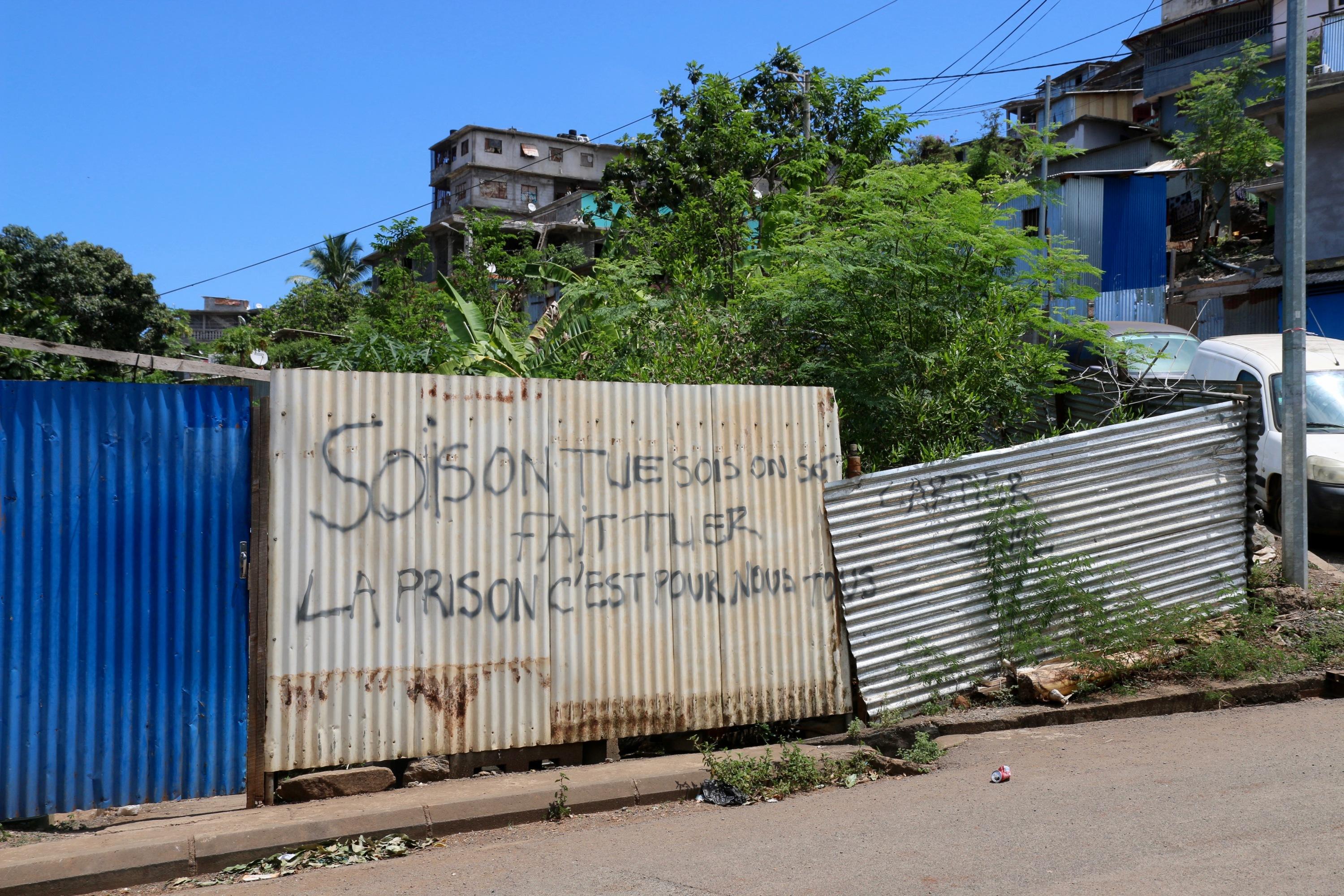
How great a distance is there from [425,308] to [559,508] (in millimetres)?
16464

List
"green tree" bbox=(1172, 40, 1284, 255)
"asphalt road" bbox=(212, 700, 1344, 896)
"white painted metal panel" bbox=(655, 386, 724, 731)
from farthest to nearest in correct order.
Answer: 1. "green tree" bbox=(1172, 40, 1284, 255)
2. "white painted metal panel" bbox=(655, 386, 724, 731)
3. "asphalt road" bbox=(212, 700, 1344, 896)

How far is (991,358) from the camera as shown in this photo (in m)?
7.71

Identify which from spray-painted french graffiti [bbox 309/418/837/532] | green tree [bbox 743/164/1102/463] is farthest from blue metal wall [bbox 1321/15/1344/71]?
spray-painted french graffiti [bbox 309/418/837/532]

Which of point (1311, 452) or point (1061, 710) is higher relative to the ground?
point (1311, 452)

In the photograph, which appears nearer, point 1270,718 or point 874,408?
point 1270,718

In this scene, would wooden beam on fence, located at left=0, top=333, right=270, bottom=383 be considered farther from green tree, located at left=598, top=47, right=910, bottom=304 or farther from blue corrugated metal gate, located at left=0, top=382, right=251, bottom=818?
green tree, located at left=598, top=47, right=910, bottom=304

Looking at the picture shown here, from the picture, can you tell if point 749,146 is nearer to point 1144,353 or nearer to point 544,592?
point 1144,353

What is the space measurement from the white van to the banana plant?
6.32 m

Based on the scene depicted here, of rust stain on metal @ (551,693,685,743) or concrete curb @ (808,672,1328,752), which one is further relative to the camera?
concrete curb @ (808,672,1328,752)

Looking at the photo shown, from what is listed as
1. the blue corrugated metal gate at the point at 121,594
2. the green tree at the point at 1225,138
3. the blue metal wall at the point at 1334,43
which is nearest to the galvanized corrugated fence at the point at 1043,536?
the blue corrugated metal gate at the point at 121,594

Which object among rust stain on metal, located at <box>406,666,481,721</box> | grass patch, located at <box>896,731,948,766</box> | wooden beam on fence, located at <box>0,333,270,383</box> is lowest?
grass patch, located at <box>896,731,948,766</box>

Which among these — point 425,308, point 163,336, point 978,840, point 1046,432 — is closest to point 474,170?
point 163,336

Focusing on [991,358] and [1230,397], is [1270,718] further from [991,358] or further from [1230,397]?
[991,358]

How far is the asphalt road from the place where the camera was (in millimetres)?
3854
